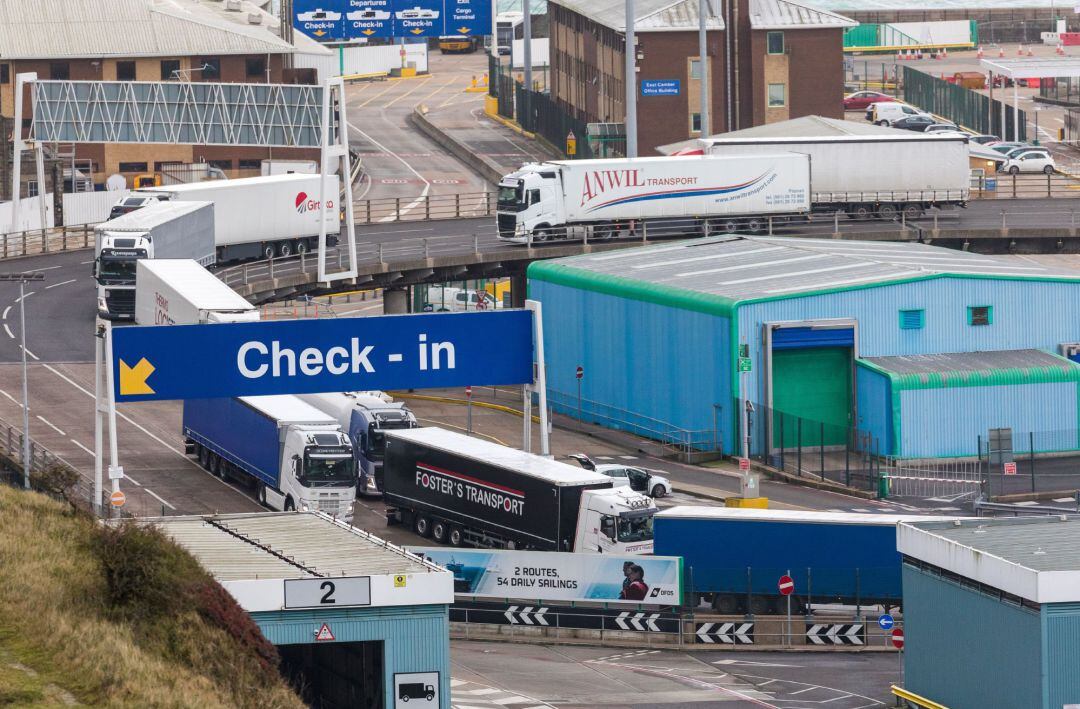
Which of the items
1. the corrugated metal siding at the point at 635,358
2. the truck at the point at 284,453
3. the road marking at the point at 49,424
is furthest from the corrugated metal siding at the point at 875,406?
the road marking at the point at 49,424

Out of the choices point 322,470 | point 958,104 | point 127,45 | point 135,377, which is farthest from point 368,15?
point 135,377

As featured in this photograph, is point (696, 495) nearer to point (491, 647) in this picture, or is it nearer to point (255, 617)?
point (491, 647)

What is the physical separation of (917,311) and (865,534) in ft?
76.9

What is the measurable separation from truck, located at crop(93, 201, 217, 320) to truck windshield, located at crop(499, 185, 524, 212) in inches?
542

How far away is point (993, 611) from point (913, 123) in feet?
314

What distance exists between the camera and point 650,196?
8881cm

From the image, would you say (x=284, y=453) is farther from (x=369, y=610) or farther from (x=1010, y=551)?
(x=1010, y=551)

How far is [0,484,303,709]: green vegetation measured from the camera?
29.4m

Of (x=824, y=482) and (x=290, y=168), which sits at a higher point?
(x=290, y=168)

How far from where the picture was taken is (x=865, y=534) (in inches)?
1874

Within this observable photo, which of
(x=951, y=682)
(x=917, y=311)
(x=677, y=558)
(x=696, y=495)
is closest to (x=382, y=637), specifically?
(x=951, y=682)

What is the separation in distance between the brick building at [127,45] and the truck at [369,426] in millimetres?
59085

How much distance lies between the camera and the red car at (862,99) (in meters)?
139

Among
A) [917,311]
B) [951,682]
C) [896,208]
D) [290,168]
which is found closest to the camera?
[951,682]
